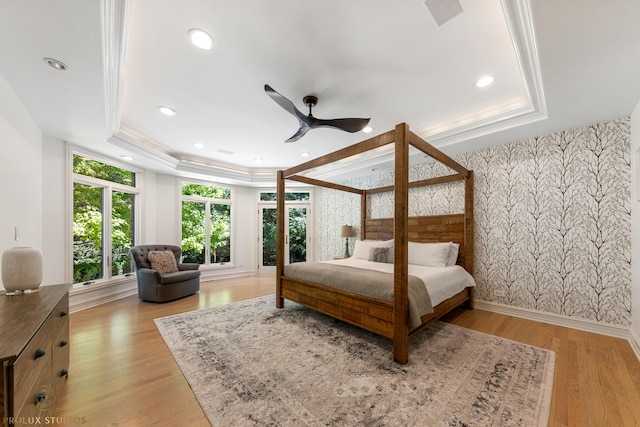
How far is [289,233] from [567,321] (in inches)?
215

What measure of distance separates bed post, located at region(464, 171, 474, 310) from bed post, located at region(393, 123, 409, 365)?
207 centimetres

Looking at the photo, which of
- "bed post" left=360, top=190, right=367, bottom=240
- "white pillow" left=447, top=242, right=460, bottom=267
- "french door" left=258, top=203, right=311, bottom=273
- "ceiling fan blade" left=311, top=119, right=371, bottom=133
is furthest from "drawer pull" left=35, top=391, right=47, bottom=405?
"french door" left=258, top=203, right=311, bottom=273

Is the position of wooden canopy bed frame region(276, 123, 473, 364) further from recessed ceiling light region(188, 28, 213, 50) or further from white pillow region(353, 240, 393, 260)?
recessed ceiling light region(188, 28, 213, 50)

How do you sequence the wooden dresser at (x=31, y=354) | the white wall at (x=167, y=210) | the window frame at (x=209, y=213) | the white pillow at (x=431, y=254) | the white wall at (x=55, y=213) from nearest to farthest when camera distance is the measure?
the wooden dresser at (x=31, y=354) → the white wall at (x=55, y=213) → the white pillow at (x=431, y=254) → the white wall at (x=167, y=210) → the window frame at (x=209, y=213)

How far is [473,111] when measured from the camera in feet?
10.4

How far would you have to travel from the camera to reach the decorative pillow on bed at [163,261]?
4.47 metres

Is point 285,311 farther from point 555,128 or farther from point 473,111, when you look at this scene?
point 555,128

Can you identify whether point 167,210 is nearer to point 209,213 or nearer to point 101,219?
point 209,213

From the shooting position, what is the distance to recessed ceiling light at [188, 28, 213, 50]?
1.90 metres

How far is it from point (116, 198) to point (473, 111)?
19.6ft

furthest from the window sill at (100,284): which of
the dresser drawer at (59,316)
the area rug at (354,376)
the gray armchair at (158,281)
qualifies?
the dresser drawer at (59,316)

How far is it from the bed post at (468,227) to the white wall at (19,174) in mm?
5211

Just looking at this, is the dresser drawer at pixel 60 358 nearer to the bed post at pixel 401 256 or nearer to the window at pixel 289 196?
the bed post at pixel 401 256

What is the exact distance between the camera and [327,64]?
7.45 ft
